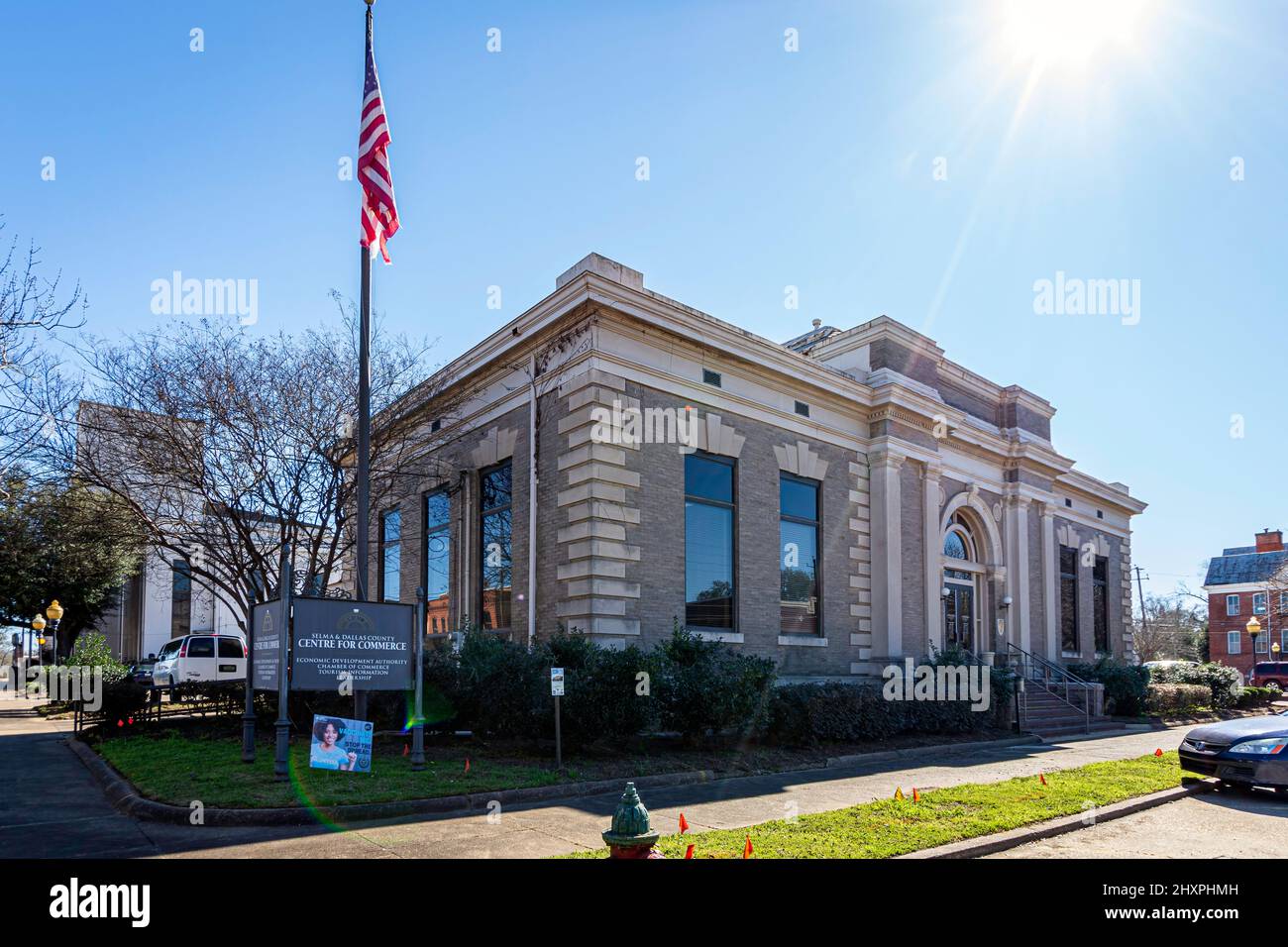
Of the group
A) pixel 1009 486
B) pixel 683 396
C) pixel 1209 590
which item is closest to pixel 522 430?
pixel 683 396

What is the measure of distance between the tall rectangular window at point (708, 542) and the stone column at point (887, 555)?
5439 mm

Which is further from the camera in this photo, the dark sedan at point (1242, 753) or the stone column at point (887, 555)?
the stone column at point (887, 555)

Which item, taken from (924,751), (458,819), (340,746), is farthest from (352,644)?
(924,751)

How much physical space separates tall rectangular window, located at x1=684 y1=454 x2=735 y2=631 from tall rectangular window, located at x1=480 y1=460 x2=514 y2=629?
13.5ft

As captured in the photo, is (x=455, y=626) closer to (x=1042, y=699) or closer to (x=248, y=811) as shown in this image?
(x=248, y=811)

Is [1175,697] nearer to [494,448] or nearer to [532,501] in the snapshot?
[532,501]

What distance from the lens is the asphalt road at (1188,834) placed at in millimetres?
9375

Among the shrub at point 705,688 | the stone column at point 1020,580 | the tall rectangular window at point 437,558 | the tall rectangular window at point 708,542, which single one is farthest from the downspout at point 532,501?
the stone column at point 1020,580

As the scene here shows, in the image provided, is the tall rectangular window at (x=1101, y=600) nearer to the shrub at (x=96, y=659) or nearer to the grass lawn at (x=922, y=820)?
the grass lawn at (x=922, y=820)

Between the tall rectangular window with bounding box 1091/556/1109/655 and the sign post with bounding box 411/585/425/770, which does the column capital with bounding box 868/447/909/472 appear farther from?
the tall rectangular window with bounding box 1091/556/1109/655

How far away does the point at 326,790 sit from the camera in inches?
430

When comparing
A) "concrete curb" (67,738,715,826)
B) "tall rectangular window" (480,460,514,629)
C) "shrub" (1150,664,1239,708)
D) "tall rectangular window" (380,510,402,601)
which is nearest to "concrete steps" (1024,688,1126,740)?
"shrub" (1150,664,1239,708)

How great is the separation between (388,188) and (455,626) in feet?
36.2

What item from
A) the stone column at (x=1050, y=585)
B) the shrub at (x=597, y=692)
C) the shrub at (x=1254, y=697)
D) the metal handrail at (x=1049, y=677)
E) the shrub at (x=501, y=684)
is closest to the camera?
the shrub at (x=597, y=692)
